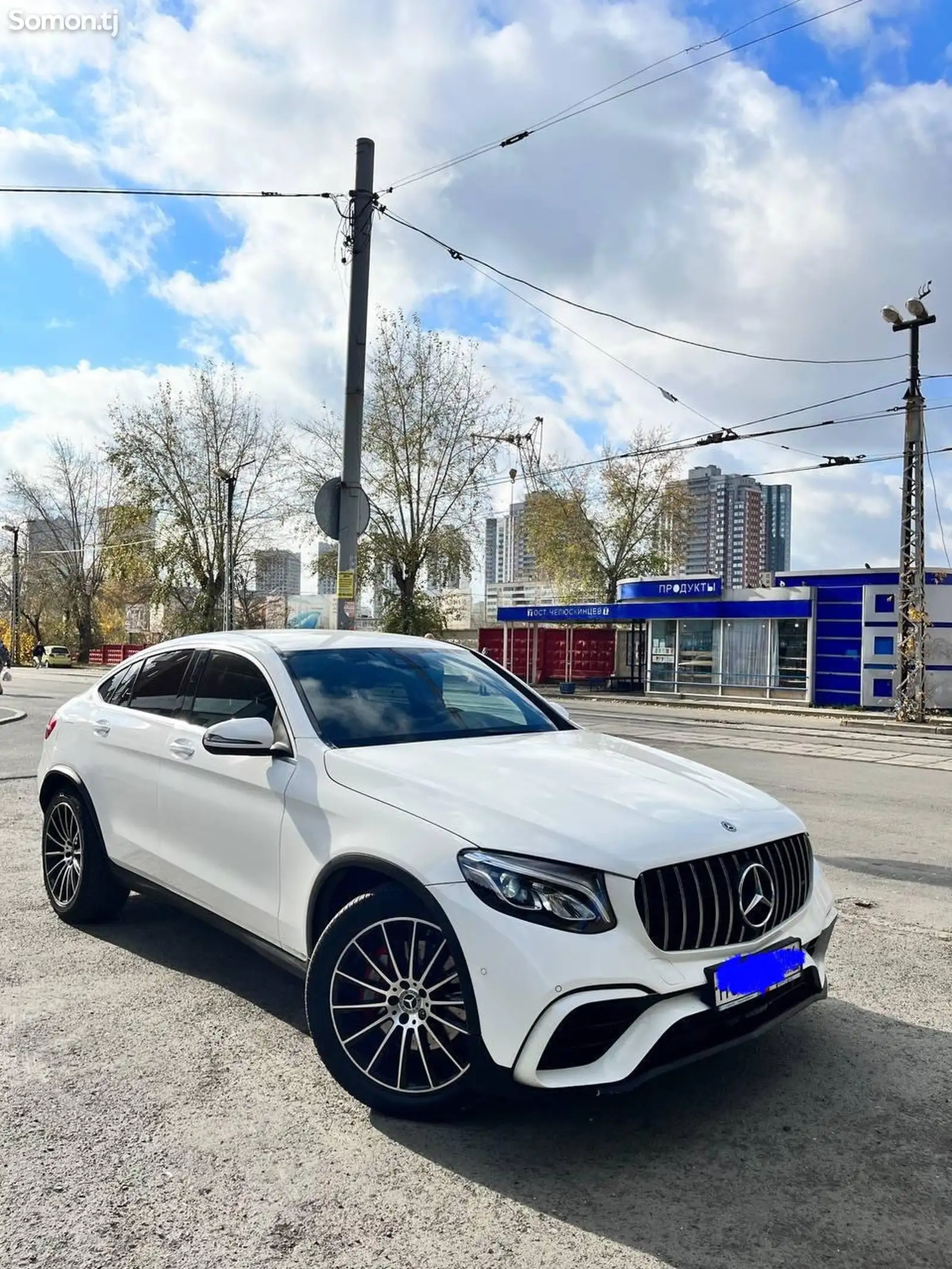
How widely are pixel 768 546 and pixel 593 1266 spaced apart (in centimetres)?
6556

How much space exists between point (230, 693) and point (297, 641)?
378mm

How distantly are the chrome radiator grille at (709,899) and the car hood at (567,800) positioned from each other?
0.15 ft

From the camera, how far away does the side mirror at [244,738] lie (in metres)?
3.69

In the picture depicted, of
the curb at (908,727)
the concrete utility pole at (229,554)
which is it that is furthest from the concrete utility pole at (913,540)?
the concrete utility pole at (229,554)

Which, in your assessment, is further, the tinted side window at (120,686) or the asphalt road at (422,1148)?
the tinted side window at (120,686)

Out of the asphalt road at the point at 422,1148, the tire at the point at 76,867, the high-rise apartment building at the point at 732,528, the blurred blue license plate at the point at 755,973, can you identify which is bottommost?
the asphalt road at the point at 422,1148

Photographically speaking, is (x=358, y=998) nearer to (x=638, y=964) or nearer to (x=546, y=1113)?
(x=546, y=1113)

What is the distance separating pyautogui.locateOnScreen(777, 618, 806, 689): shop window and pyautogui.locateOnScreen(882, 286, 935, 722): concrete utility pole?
425 centimetres

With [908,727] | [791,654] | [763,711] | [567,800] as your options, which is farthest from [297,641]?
[791,654]

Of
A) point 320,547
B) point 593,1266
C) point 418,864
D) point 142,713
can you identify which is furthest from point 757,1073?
point 320,547

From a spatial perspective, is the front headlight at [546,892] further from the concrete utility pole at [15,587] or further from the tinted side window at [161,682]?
the concrete utility pole at [15,587]

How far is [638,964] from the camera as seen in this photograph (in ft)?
9.05

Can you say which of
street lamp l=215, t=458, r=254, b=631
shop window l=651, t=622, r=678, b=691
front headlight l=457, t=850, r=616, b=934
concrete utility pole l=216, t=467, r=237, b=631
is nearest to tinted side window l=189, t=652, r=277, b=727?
front headlight l=457, t=850, r=616, b=934

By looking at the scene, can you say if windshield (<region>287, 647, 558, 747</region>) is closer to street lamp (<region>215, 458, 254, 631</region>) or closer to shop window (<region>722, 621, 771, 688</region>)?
shop window (<region>722, 621, 771, 688</region>)
